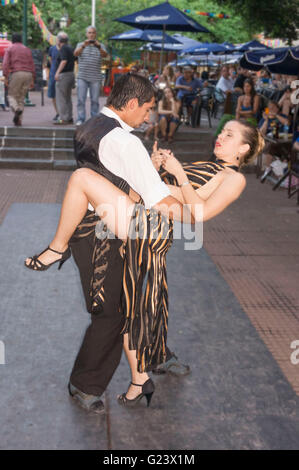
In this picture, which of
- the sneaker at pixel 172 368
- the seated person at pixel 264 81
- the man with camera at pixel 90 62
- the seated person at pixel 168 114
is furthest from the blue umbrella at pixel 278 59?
the seated person at pixel 264 81

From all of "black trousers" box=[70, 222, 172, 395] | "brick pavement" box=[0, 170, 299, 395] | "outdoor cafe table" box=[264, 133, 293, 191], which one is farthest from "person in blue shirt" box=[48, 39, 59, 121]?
"black trousers" box=[70, 222, 172, 395]

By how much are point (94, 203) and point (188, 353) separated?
1.66 meters

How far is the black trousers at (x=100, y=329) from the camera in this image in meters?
3.10

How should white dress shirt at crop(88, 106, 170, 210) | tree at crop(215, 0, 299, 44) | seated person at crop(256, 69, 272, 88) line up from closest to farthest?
white dress shirt at crop(88, 106, 170, 210), tree at crop(215, 0, 299, 44), seated person at crop(256, 69, 272, 88)

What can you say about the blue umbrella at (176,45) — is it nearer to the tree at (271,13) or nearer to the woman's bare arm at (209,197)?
the tree at (271,13)

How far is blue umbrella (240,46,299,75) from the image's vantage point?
9.85 metres

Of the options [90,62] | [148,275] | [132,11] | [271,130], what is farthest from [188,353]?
[132,11]

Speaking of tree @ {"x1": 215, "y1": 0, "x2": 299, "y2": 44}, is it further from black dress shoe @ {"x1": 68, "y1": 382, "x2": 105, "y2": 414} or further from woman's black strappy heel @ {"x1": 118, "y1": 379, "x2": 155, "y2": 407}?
black dress shoe @ {"x1": 68, "y1": 382, "x2": 105, "y2": 414}

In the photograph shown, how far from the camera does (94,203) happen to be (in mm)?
2910

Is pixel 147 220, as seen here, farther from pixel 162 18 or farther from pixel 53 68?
pixel 53 68

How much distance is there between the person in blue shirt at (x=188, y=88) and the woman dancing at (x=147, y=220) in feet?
44.5

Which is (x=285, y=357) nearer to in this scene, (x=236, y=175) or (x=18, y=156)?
(x=236, y=175)

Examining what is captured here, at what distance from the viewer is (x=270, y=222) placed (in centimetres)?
831

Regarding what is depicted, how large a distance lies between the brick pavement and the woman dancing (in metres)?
1.12
